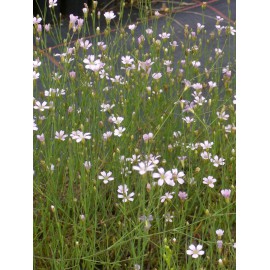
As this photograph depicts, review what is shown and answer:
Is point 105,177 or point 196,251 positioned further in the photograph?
point 105,177

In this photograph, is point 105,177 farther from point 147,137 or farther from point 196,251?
point 196,251

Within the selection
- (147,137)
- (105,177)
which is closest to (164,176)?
(147,137)

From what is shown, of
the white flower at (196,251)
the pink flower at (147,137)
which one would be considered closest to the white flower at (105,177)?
the pink flower at (147,137)

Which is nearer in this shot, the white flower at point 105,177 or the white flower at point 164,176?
the white flower at point 164,176

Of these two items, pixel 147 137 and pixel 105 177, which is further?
pixel 105 177

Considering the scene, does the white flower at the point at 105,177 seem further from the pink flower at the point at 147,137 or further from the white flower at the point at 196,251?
the white flower at the point at 196,251

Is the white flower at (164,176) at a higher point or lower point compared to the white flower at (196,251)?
higher

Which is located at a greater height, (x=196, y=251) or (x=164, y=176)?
(x=164, y=176)

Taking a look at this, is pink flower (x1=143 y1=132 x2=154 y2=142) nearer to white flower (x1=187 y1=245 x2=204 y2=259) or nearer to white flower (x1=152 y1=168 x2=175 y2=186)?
white flower (x1=152 y1=168 x2=175 y2=186)

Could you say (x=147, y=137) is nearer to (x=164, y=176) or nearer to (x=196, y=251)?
(x=164, y=176)

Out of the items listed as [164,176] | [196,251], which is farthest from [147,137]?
[196,251]

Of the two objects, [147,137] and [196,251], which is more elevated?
[147,137]

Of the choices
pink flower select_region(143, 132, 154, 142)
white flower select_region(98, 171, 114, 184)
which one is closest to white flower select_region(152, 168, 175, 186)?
pink flower select_region(143, 132, 154, 142)

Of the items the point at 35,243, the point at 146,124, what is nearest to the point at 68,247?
the point at 35,243
